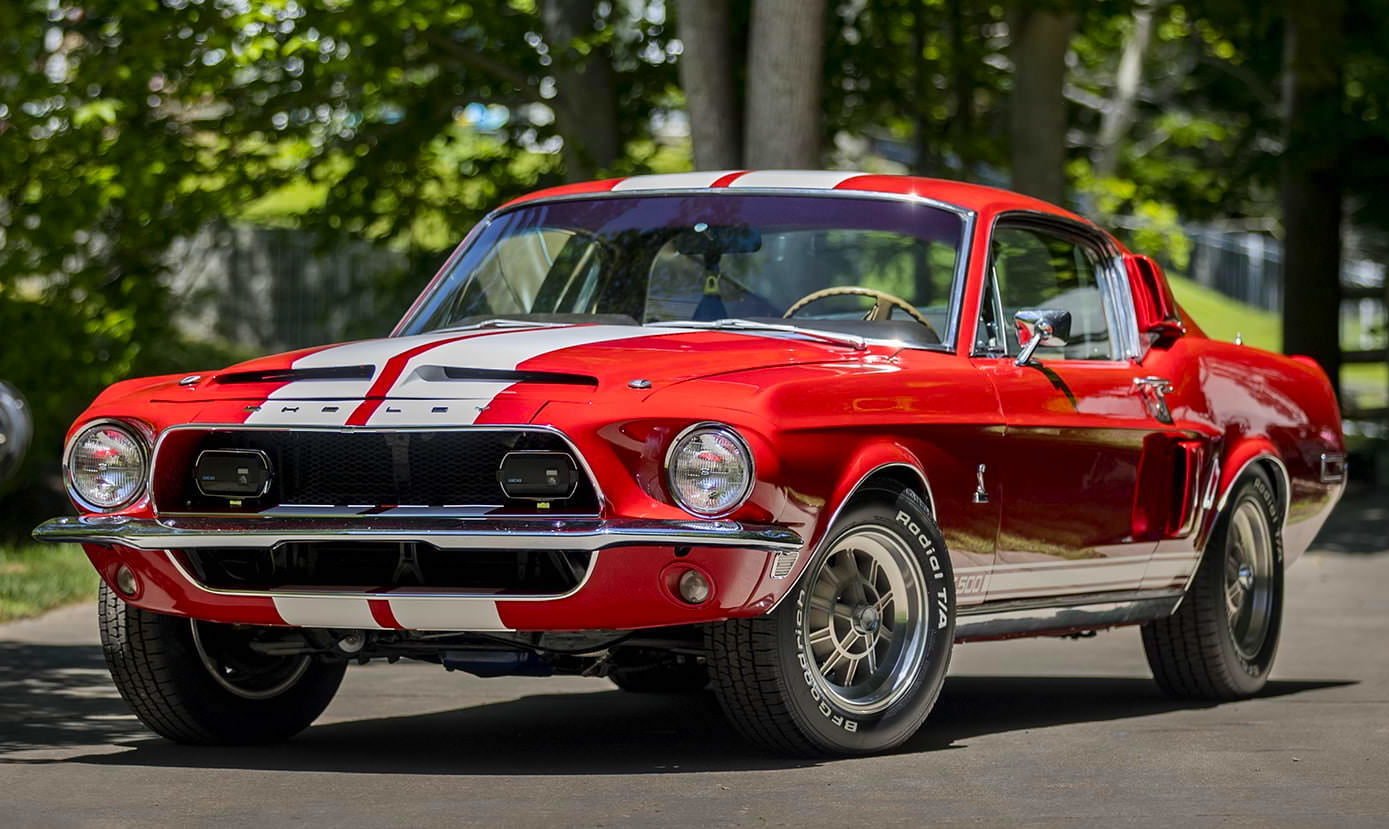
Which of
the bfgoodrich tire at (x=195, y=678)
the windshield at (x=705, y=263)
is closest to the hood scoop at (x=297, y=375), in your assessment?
the bfgoodrich tire at (x=195, y=678)

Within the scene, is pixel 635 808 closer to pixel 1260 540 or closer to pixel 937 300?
pixel 937 300

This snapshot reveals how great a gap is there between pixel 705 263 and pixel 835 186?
1.61 feet

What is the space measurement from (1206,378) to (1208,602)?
2.55 feet

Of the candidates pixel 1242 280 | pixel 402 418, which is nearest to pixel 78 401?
pixel 402 418

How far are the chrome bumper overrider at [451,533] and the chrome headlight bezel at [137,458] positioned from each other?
9 centimetres

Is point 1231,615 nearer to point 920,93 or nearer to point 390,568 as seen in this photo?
point 390,568

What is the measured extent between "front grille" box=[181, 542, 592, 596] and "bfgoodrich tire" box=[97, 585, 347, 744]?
16.7 inches

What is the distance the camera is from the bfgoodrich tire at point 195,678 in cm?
691

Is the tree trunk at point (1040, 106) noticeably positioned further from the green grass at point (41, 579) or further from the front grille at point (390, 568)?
the front grille at point (390, 568)

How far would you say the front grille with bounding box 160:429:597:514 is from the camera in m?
6.29

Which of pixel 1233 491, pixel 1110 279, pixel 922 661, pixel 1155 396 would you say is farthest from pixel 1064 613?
pixel 1110 279

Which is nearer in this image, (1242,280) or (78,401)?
(78,401)

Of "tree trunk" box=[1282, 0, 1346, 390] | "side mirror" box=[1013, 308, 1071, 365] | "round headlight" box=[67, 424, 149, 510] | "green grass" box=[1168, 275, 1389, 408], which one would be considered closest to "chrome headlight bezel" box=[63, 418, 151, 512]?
"round headlight" box=[67, 424, 149, 510]

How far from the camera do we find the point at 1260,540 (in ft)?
29.8
